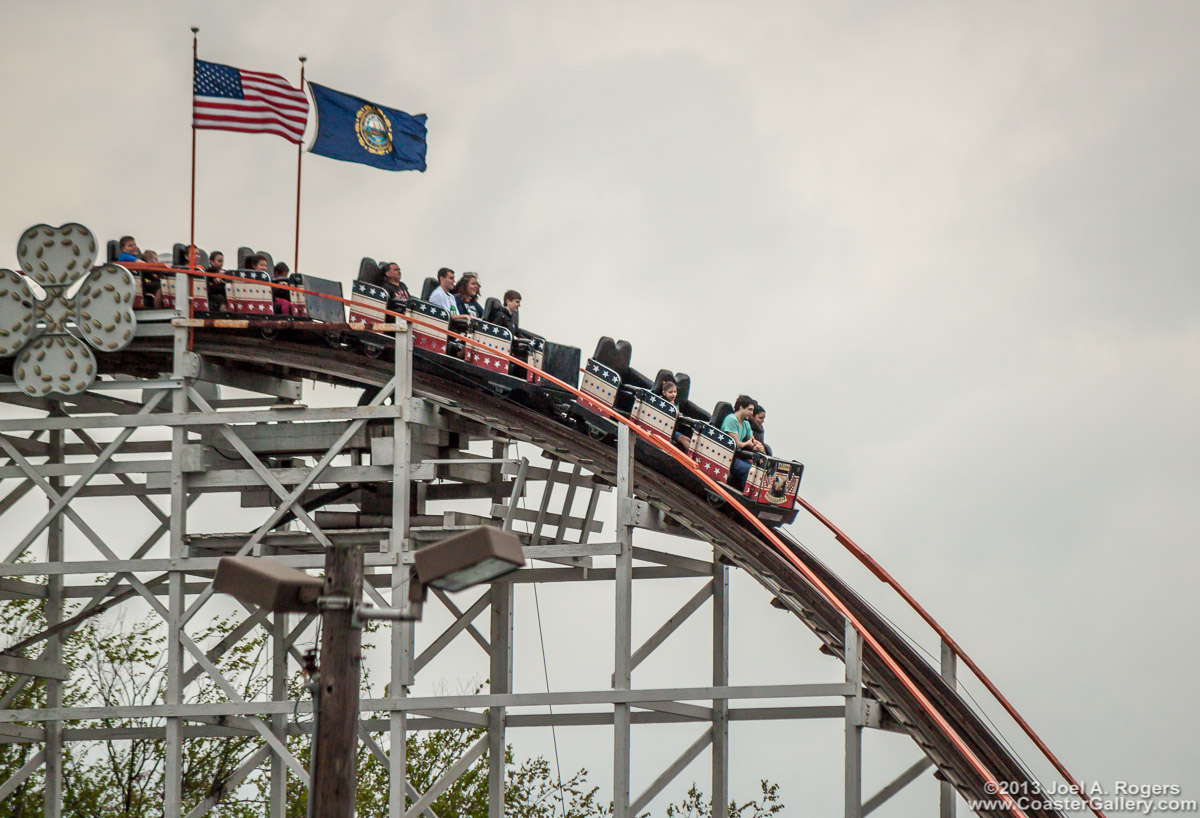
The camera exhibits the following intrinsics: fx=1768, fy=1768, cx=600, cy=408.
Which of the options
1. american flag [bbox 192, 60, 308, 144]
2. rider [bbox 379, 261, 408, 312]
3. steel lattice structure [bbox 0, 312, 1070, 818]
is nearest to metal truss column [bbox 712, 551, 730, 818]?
steel lattice structure [bbox 0, 312, 1070, 818]

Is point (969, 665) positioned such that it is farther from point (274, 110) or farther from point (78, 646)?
point (78, 646)

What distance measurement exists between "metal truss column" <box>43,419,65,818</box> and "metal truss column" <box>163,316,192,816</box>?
8.42 ft

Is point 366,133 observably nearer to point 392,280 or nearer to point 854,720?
point 392,280

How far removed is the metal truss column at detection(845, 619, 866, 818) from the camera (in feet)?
60.3

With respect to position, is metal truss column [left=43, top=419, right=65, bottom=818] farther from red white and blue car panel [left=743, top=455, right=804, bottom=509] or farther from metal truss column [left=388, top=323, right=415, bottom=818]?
red white and blue car panel [left=743, top=455, right=804, bottom=509]

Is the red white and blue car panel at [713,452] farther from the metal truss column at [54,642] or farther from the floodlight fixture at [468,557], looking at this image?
the floodlight fixture at [468,557]

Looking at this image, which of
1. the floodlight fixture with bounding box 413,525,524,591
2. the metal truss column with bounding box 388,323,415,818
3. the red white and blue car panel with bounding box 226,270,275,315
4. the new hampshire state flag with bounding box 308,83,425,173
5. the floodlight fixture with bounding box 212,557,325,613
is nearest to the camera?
the floodlight fixture with bounding box 413,525,524,591

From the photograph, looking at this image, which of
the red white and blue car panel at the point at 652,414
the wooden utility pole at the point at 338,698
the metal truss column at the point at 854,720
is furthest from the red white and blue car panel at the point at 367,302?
the wooden utility pole at the point at 338,698

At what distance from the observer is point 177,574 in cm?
2192

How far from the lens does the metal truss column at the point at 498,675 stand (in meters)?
23.9

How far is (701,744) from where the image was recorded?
22.6 metres

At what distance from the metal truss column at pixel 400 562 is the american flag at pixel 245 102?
403 centimetres

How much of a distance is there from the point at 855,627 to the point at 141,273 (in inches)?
415

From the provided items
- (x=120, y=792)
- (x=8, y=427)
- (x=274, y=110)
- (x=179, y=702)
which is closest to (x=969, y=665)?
(x=179, y=702)
